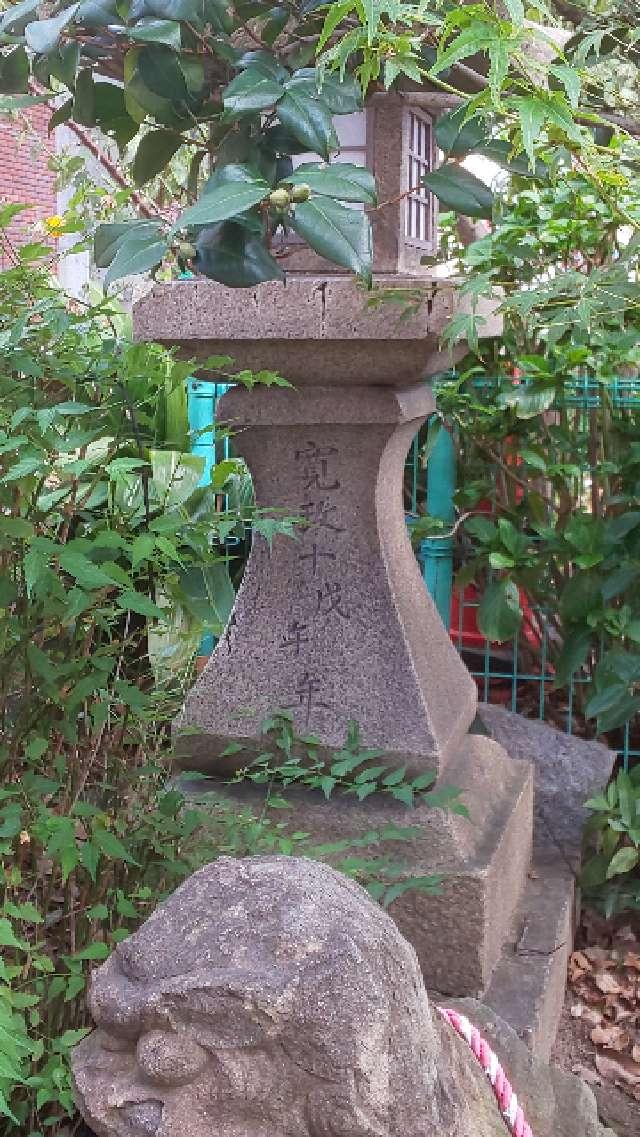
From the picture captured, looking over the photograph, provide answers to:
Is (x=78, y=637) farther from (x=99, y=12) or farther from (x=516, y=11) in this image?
(x=516, y=11)

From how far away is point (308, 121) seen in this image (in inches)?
74.0

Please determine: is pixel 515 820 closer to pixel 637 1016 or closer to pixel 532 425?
pixel 637 1016

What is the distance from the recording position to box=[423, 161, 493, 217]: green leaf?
229 centimetres

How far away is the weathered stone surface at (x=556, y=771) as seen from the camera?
3.25m

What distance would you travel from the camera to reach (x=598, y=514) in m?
3.94

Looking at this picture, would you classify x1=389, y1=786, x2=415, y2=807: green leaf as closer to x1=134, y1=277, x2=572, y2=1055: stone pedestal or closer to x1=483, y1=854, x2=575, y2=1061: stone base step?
x1=134, y1=277, x2=572, y2=1055: stone pedestal

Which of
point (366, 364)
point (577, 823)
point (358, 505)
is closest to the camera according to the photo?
point (366, 364)

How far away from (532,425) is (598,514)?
14.2 inches

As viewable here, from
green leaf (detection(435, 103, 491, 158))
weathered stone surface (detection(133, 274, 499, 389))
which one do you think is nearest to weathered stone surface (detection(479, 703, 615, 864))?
weathered stone surface (detection(133, 274, 499, 389))

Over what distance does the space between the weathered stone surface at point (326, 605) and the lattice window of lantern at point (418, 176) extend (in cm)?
35

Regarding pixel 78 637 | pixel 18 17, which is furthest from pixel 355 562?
pixel 18 17

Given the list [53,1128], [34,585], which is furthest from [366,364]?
[53,1128]

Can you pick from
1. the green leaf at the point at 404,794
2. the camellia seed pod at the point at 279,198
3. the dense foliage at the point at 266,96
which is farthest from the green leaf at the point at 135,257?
the green leaf at the point at 404,794

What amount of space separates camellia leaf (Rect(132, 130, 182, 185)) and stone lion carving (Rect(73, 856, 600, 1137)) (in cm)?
151
